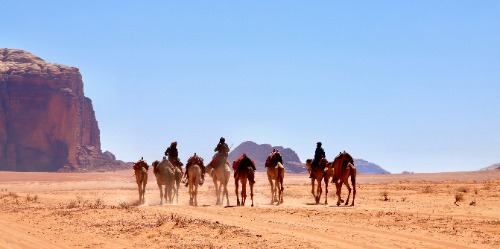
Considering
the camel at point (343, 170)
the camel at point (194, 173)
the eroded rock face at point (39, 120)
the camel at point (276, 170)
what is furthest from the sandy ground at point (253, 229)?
the eroded rock face at point (39, 120)

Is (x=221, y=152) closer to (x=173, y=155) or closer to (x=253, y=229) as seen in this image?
(x=173, y=155)

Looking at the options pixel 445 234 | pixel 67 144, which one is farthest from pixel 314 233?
pixel 67 144

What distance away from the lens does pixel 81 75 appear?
14650 cm

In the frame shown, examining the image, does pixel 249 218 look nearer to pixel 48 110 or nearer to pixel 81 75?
pixel 48 110

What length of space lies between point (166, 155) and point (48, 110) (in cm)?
10693

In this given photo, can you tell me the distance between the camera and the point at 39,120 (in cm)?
12900

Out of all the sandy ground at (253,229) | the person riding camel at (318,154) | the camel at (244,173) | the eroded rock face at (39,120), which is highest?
the eroded rock face at (39,120)

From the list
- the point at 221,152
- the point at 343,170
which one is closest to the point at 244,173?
the point at 221,152

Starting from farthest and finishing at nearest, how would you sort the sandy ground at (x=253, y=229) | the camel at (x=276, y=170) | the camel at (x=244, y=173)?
1. the camel at (x=276, y=170)
2. the camel at (x=244, y=173)
3. the sandy ground at (x=253, y=229)

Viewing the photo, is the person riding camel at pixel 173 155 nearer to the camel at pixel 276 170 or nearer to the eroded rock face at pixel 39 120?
the camel at pixel 276 170

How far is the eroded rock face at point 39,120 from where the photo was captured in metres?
126

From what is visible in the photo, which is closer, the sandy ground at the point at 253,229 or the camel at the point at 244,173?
the sandy ground at the point at 253,229

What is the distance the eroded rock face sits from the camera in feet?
412

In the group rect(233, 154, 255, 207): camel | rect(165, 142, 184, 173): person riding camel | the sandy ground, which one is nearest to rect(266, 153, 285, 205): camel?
rect(233, 154, 255, 207): camel
